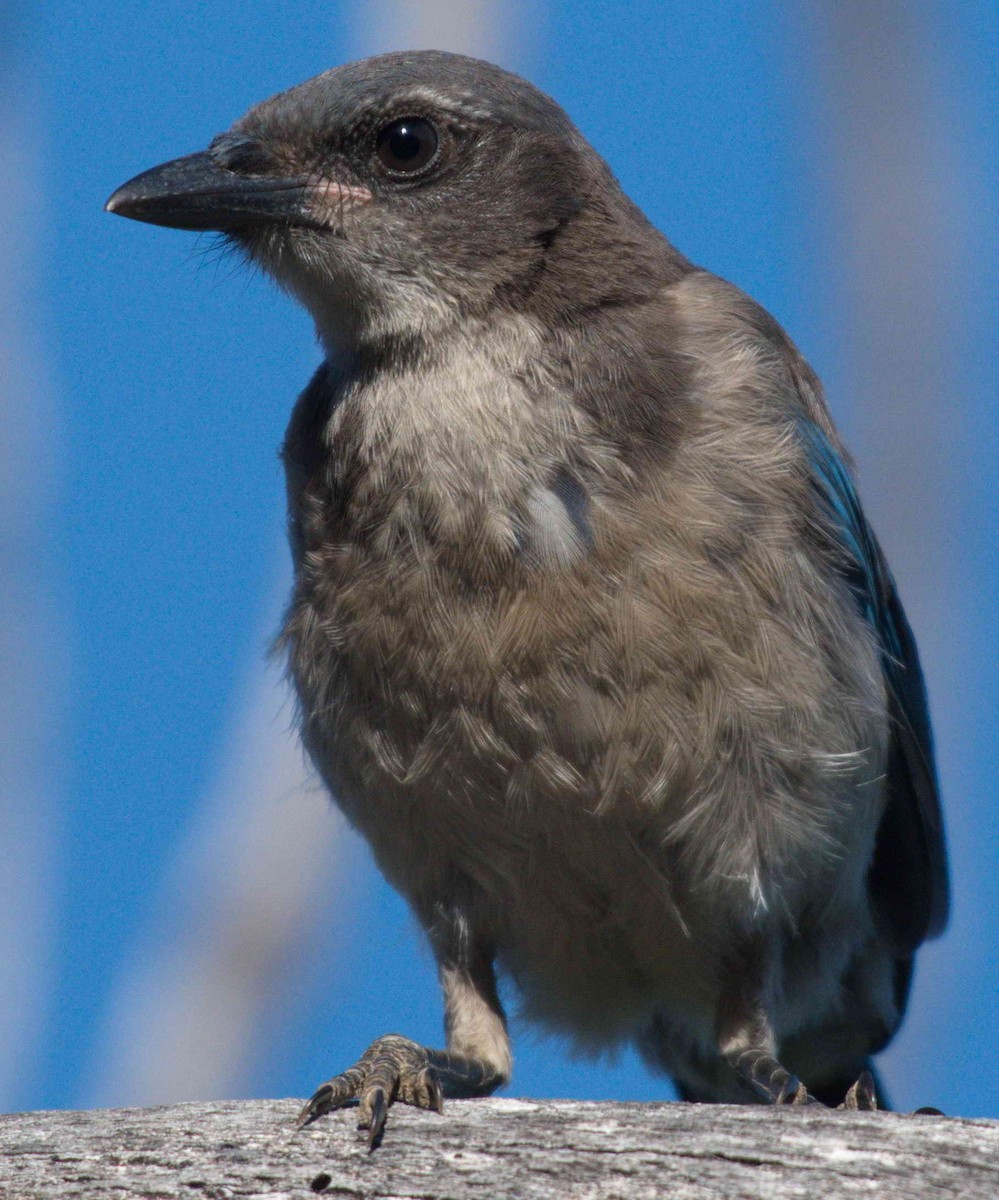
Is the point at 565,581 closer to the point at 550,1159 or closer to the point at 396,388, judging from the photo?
the point at 396,388

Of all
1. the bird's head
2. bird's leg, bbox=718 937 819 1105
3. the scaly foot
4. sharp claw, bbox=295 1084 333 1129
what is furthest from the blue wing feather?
sharp claw, bbox=295 1084 333 1129

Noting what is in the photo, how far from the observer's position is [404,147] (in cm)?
591

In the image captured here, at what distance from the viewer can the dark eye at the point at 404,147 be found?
590cm

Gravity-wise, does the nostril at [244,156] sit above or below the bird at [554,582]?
above

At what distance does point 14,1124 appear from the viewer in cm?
427

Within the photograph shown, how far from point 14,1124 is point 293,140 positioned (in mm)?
3272

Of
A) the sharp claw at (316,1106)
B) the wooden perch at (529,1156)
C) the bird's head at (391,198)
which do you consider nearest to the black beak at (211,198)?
the bird's head at (391,198)

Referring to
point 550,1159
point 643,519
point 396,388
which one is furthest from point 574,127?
point 550,1159

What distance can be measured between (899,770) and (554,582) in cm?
188

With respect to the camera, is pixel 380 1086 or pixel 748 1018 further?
pixel 748 1018

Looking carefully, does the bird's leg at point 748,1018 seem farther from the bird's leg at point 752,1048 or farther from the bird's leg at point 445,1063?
the bird's leg at point 445,1063

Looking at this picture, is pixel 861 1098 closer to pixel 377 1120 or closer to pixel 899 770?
pixel 899 770

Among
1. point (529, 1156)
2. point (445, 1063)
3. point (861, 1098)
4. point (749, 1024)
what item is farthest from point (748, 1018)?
point (529, 1156)

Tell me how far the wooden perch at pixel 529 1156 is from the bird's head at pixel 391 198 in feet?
8.87
